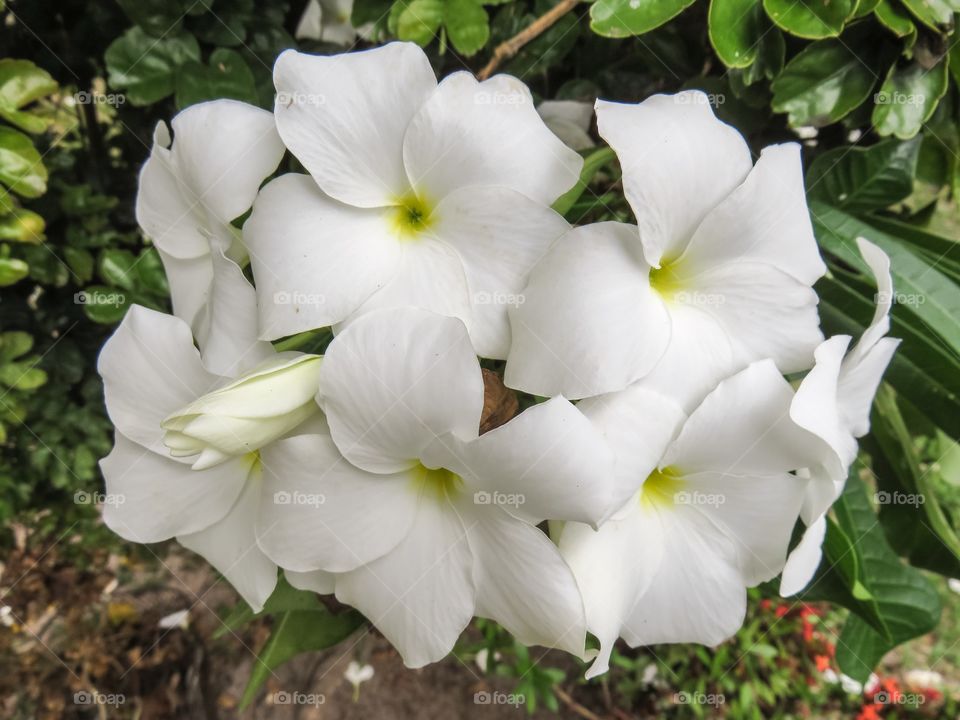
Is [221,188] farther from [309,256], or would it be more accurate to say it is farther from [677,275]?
[677,275]

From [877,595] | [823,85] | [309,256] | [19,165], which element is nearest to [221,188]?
[309,256]

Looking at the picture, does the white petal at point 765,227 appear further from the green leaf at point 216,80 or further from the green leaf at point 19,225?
the green leaf at point 19,225

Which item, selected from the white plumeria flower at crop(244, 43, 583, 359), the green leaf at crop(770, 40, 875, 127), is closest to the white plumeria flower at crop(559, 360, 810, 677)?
the white plumeria flower at crop(244, 43, 583, 359)

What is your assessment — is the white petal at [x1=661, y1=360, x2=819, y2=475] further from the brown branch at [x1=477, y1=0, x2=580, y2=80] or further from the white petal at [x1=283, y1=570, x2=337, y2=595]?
the brown branch at [x1=477, y1=0, x2=580, y2=80]

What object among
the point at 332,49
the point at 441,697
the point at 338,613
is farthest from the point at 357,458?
the point at 441,697

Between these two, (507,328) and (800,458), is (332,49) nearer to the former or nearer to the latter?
(507,328)

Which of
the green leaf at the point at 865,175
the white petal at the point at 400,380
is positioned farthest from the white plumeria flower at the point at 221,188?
the green leaf at the point at 865,175
